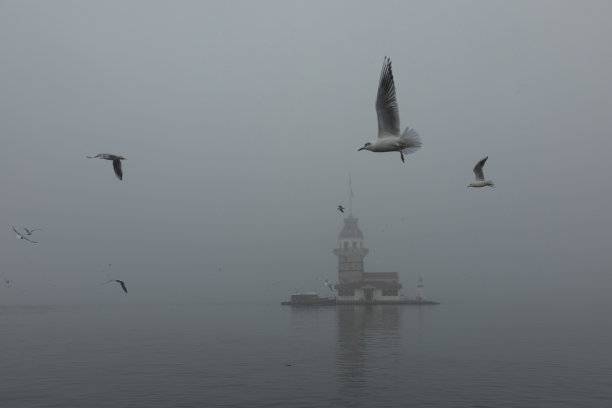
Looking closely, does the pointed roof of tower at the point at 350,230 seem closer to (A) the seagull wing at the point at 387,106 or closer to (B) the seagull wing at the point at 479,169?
(B) the seagull wing at the point at 479,169

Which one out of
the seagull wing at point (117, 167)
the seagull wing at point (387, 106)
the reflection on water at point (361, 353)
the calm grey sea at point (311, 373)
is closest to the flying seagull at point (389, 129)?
the seagull wing at point (387, 106)

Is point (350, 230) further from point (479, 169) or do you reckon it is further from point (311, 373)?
point (479, 169)

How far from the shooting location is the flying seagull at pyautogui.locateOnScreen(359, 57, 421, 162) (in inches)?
531

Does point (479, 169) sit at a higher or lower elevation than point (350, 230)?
lower

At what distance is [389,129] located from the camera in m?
14.1

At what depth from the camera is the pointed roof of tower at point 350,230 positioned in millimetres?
180250

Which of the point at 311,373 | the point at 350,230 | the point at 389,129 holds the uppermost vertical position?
the point at 350,230

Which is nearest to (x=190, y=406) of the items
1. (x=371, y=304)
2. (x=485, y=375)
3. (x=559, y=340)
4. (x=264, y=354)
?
(x=485, y=375)

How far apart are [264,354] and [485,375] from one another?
20758 mm

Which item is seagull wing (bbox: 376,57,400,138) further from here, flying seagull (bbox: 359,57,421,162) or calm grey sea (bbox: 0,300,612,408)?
calm grey sea (bbox: 0,300,612,408)

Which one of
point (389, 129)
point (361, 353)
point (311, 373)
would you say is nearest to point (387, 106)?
point (389, 129)

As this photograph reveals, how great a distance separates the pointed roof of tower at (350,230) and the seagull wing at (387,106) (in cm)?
16642

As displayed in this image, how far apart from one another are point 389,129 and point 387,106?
1.95 ft

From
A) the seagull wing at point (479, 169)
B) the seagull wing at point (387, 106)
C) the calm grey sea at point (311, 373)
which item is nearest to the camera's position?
the seagull wing at point (387, 106)
